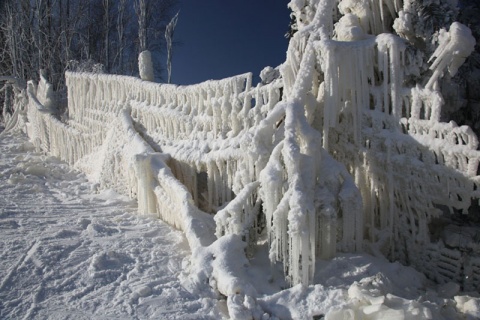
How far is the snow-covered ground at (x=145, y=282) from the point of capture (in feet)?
15.0

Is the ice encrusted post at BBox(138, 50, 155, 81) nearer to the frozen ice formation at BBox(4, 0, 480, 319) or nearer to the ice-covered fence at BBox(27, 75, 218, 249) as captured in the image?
the ice-covered fence at BBox(27, 75, 218, 249)

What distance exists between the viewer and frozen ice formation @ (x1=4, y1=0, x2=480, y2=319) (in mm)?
5418

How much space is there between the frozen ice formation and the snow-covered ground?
22 centimetres

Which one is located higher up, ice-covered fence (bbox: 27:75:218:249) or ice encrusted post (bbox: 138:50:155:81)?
A: ice encrusted post (bbox: 138:50:155:81)

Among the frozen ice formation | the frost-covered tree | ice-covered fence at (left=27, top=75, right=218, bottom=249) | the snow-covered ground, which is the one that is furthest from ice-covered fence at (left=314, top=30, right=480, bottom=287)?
the frost-covered tree

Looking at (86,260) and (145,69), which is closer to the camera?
(86,260)

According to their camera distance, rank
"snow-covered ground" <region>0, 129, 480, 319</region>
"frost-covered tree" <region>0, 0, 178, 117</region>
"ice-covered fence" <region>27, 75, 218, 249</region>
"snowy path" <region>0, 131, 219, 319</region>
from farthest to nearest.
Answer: "frost-covered tree" <region>0, 0, 178, 117</region> → "ice-covered fence" <region>27, 75, 218, 249</region> → "snowy path" <region>0, 131, 219, 319</region> → "snow-covered ground" <region>0, 129, 480, 319</region>

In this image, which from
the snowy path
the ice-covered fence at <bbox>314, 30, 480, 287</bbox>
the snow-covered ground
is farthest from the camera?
the ice-covered fence at <bbox>314, 30, 480, 287</bbox>

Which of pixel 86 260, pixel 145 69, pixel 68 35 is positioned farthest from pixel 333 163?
pixel 68 35

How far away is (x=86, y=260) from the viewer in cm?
597

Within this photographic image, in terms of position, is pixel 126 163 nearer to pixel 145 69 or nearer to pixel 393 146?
pixel 145 69

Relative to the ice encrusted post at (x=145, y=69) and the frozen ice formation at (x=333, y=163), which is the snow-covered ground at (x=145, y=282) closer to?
the frozen ice formation at (x=333, y=163)

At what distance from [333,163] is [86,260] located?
3.58 metres

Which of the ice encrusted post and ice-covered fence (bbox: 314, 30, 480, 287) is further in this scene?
the ice encrusted post
